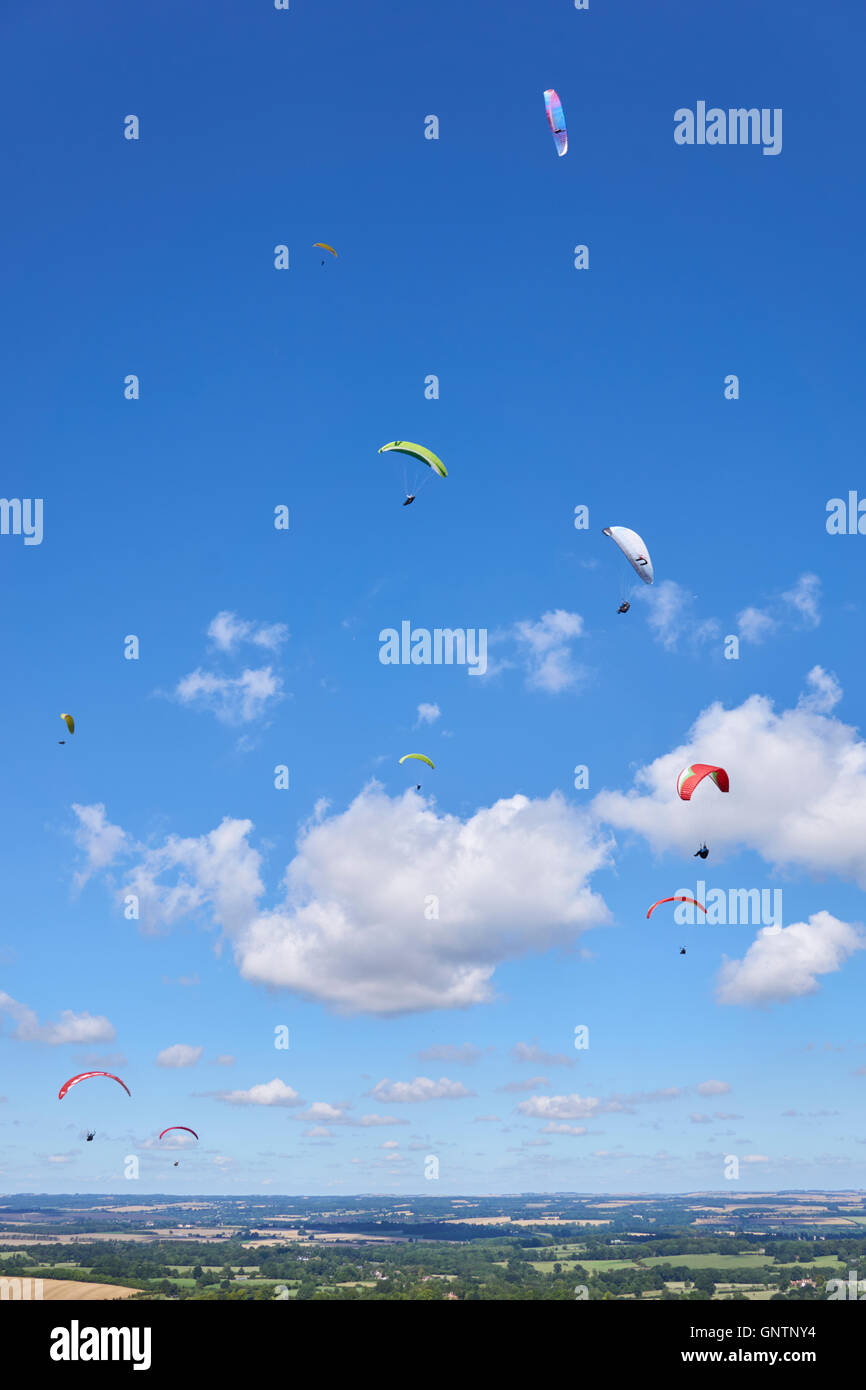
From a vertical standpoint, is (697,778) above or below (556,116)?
below

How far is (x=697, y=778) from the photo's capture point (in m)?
49.2

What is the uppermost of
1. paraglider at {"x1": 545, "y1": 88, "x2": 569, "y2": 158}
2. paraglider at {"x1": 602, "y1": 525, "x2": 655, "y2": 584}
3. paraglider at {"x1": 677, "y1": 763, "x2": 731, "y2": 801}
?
paraglider at {"x1": 545, "y1": 88, "x2": 569, "y2": 158}

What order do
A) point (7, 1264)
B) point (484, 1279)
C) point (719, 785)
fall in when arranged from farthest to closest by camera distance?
point (7, 1264) → point (484, 1279) → point (719, 785)

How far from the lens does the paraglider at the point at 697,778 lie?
48156mm

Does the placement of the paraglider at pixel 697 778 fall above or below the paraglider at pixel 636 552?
below

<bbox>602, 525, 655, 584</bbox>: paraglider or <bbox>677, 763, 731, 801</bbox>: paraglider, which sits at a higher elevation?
<bbox>602, 525, 655, 584</bbox>: paraglider

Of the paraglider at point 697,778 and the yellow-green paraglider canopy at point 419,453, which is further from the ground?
the yellow-green paraglider canopy at point 419,453

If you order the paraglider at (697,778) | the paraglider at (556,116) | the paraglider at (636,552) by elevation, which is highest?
the paraglider at (556,116)

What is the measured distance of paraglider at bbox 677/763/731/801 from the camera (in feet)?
158

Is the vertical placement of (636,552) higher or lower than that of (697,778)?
higher
